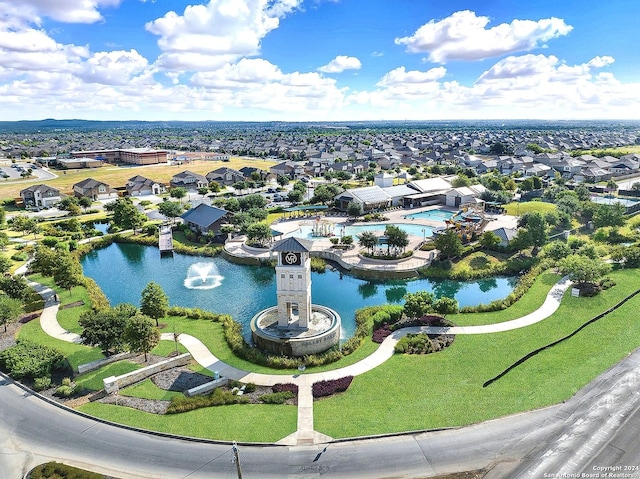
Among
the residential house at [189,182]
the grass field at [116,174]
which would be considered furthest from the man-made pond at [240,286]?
the grass field at [116,174]

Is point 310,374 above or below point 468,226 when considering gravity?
below

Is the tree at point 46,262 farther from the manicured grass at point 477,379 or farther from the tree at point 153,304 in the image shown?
the manicured grass at point 477,379

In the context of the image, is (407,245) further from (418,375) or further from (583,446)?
(583,446)

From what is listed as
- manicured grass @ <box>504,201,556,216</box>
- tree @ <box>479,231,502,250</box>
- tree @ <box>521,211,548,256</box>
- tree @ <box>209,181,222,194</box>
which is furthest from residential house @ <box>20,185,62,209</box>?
manicured grass @ <box>504,201,556,216</box>

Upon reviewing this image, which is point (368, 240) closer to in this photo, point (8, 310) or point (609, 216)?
point (609, 216)

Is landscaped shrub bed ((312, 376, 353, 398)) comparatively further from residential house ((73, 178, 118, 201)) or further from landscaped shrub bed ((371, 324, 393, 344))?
residential house ((73, 178, 118, 201))

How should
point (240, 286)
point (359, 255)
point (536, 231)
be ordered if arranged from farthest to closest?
point (359, 255), point (536, 231), point (240, 286)

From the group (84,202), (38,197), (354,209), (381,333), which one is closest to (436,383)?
(381,333)
